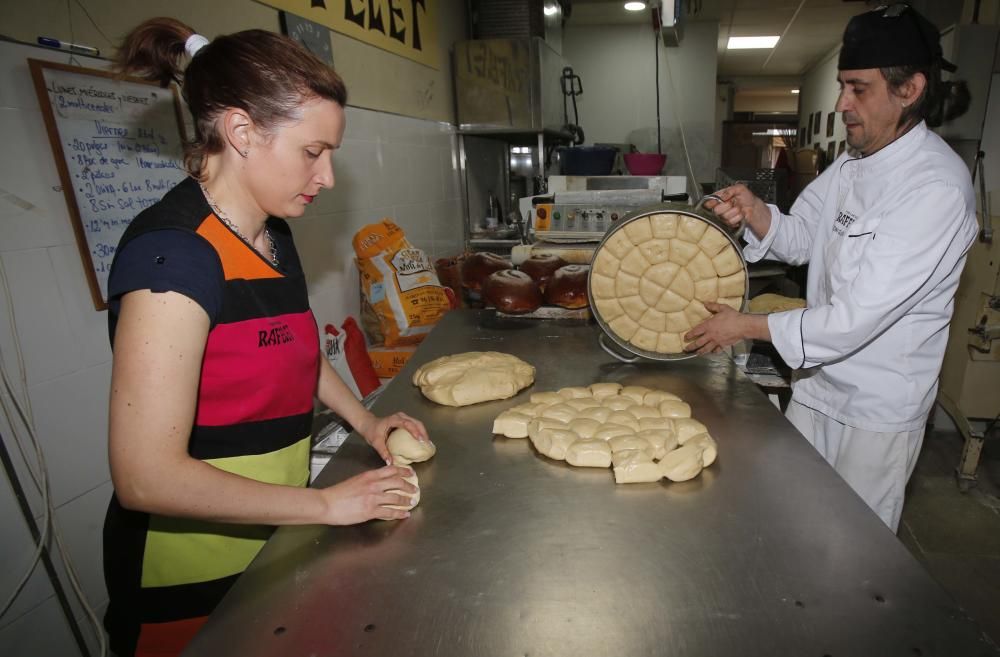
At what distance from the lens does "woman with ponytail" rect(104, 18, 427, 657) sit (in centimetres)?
79

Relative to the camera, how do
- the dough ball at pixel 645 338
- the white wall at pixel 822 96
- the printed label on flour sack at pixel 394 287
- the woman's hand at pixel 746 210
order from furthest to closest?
the white wall at pixel 822 96 < the printed label on flour sack at pixel 394 287 < the woman's hand at pixel 746 210 < the dough ball at pixel 645 338

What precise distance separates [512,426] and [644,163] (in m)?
3.21

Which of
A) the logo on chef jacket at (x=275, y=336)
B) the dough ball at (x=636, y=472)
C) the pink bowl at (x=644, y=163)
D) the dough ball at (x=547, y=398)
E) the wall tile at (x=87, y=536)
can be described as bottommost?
the wall tile at (x=87, y=536)

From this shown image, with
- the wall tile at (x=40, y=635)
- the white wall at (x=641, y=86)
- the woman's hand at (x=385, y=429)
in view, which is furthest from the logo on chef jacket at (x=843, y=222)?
the white wall at (x=641, y=86)

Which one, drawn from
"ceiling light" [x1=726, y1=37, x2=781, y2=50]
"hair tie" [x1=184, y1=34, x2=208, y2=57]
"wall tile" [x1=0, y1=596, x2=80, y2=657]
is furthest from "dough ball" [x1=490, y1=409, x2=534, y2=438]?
"ceiling light" [x1=726, y1=37, x2=781, y2=50]

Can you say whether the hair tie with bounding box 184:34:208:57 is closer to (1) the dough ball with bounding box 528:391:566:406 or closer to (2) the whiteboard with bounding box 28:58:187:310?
(2) the whiteboard with bounding box 28:58:187:310

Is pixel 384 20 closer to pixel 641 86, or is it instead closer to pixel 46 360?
pixel 46 360

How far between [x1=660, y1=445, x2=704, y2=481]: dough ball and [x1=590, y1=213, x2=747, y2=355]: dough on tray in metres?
0.54

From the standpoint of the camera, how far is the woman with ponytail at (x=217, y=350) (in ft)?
2.59

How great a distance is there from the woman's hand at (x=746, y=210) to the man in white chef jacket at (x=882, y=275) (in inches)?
1.1

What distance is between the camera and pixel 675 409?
51.9 inches

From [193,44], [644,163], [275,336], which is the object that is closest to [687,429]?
[275,336]

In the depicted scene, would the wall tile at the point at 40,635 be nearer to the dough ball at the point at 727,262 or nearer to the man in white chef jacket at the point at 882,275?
the man in white chef jacket at the point at 882,275

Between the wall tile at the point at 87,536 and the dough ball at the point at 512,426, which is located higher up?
the dough ball at the point at 512,426
